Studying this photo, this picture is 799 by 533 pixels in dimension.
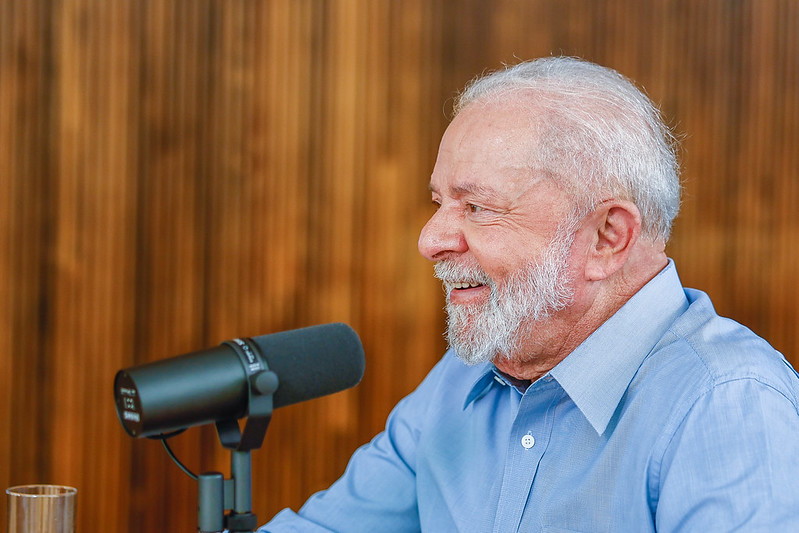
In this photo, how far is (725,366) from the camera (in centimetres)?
117

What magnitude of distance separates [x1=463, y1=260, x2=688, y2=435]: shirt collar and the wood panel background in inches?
50.7

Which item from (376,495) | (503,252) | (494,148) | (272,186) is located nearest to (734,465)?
(503,252)

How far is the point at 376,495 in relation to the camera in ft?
5.48

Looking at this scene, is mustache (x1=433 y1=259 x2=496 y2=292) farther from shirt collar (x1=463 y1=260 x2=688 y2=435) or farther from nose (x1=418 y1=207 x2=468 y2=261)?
shirt collar (x1=463 y1=260 x2=688 y2=435)

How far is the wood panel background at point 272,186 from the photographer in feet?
8.29

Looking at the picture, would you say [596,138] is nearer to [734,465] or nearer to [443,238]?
[443,238]

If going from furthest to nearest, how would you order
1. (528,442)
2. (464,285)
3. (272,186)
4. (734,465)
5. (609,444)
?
(272,186) < (464,285) < (528,442) < (609,444) < (734,465)

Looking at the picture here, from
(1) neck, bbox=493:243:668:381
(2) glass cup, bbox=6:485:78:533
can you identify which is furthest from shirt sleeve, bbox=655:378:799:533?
(2) glass cup, bbox=6:485:78:533

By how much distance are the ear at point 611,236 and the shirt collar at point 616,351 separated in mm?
66

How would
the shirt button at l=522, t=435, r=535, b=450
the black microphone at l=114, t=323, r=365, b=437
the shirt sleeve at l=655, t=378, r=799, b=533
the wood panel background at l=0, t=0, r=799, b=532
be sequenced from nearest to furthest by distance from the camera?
the black microphone at l=114, t=323, r=365, b=437 < the shirt sleeve at l=655, t=378, r=799, b=533 < the shirt button at l=522, t=435, r=535, b=450 < the wood panel background at l=0, t=0, r=799, b=532

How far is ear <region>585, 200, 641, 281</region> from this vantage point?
4.60 ft

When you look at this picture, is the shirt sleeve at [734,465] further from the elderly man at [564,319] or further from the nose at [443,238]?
the nose at [443,238]

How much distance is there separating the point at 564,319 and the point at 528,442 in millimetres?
216

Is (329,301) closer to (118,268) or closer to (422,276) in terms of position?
(422,276)
